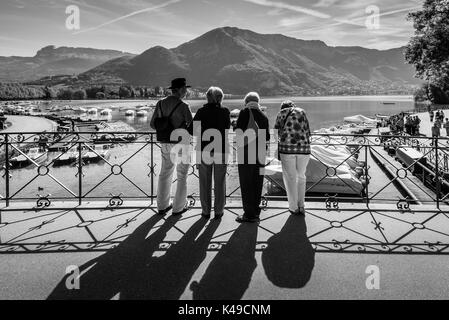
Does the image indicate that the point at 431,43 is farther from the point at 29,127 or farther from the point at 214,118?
the point at 29,127

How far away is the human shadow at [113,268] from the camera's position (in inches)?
143

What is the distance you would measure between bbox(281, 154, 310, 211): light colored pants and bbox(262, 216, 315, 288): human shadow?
65 centimetres

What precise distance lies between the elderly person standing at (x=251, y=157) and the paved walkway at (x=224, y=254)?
0.37 m

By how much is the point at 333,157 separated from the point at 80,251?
1820 cm

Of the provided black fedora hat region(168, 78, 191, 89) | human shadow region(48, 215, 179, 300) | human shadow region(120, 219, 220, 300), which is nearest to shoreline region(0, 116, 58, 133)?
black fedora hat region(168, 78, 191, 89)

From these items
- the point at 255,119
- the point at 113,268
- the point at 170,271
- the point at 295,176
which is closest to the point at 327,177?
the point at 295,176

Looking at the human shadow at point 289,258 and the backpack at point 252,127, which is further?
the backpack at point 252,127

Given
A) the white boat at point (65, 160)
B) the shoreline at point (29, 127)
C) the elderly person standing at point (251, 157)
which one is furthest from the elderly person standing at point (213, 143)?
the shoreline at point (29, 127)

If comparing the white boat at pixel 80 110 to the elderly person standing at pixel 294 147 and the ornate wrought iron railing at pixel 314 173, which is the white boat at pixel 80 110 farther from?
the elderly person standing at pixel 294 147

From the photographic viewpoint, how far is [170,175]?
638 centimetres

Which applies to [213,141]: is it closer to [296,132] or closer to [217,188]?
[217,188]

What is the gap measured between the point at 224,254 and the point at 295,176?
88.0 inches

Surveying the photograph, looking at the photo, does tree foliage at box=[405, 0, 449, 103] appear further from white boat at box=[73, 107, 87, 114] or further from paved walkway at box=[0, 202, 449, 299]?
white boat at box=[73, 107, 87, 114]
